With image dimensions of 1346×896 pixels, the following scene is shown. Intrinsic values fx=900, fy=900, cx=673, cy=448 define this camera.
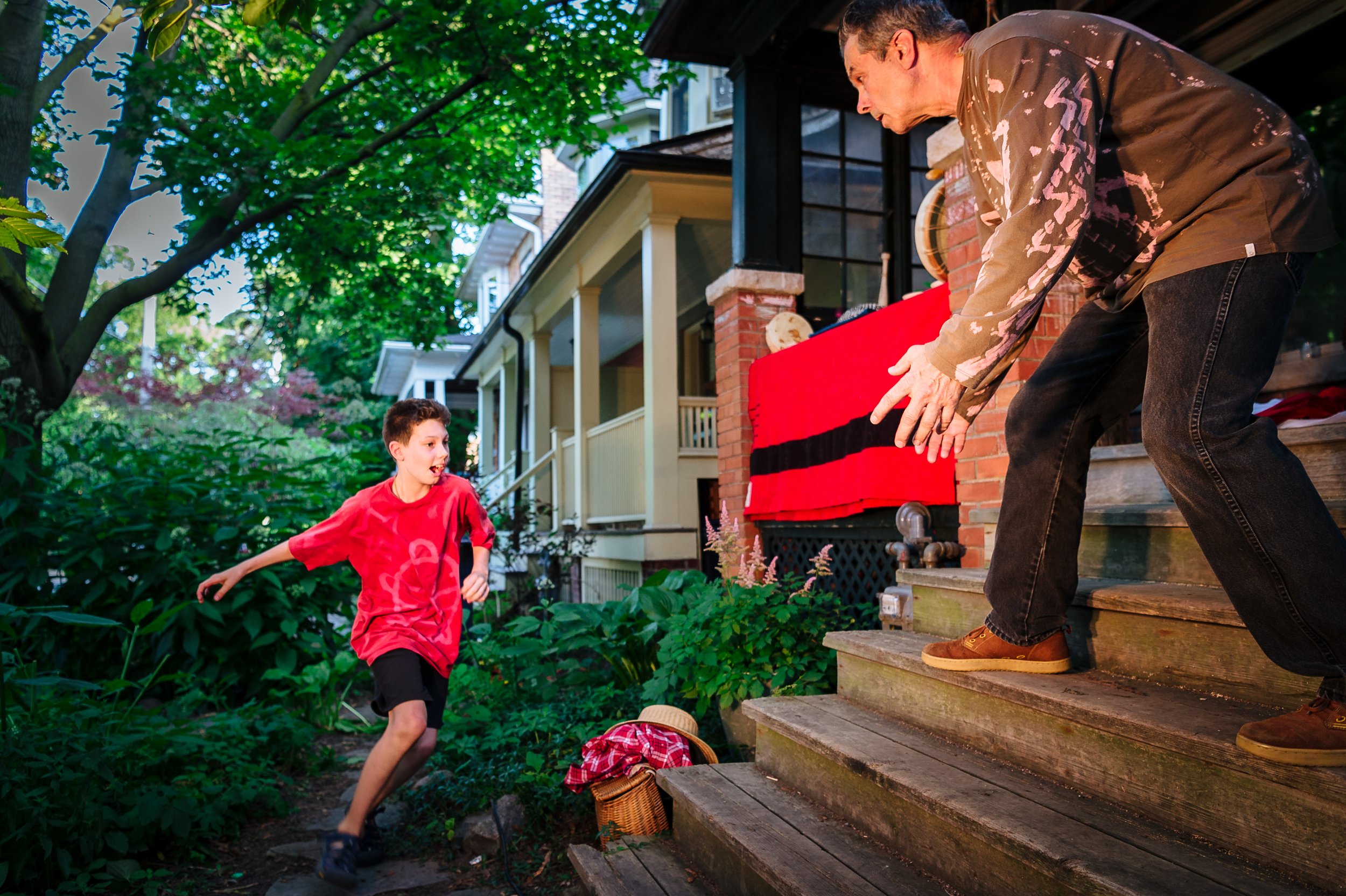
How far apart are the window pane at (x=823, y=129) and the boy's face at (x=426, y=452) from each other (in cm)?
411

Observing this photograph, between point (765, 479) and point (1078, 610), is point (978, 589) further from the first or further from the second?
point (765, 479)

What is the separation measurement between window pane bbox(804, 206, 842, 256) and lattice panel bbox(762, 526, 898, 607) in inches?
83.6

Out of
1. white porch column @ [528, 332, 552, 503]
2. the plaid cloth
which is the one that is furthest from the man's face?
white porch column @ [528, 332, 552, 503]

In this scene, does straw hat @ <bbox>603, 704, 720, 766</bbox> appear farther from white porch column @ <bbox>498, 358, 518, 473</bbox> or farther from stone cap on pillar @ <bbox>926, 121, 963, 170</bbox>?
white porch column @ <bbox>498, 358, 518, 473</bbox>

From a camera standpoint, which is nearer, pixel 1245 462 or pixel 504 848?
pixel 1245 462

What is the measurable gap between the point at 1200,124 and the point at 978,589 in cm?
145

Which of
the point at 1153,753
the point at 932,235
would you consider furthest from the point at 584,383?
the point at 1153,753

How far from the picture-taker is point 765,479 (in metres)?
5.36

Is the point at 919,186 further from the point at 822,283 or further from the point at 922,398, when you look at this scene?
the point at 922,398

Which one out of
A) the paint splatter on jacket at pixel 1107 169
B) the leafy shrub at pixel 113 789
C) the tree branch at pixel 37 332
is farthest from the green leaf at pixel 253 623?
the paint splatter on jacket at pixel 1107 169

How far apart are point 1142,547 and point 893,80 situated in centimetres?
153

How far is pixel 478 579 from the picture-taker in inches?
129

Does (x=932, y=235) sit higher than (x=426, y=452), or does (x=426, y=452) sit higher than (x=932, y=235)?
(x=932, y=235)

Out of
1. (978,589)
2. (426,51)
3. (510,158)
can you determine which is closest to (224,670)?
(978,589)
